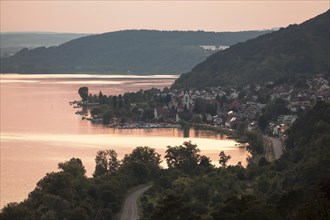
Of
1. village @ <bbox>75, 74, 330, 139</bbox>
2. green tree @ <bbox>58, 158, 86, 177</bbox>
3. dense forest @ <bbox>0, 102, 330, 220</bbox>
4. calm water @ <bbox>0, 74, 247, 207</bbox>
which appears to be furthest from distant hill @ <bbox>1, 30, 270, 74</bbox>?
green tree @ <bbox>58, 158, 86, 177</bbox>

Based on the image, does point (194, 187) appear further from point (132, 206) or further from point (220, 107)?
point (220, 107)

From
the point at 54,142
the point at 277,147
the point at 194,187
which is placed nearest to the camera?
the point at 194,187

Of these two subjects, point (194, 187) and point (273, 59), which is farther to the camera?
point (273, 59)

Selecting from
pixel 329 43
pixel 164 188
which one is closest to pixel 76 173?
pixel 164 188

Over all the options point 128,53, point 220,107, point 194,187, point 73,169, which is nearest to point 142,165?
point 73,169

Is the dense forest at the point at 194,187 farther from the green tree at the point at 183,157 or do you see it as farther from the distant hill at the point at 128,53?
the distant hill at the point at 128,53

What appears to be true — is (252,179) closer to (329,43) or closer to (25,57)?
(329,43)

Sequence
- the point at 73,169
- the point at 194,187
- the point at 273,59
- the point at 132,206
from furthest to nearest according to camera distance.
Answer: the point at 273,59 < the point at 73,169 < the point at 194,187 < the point at 132,206
